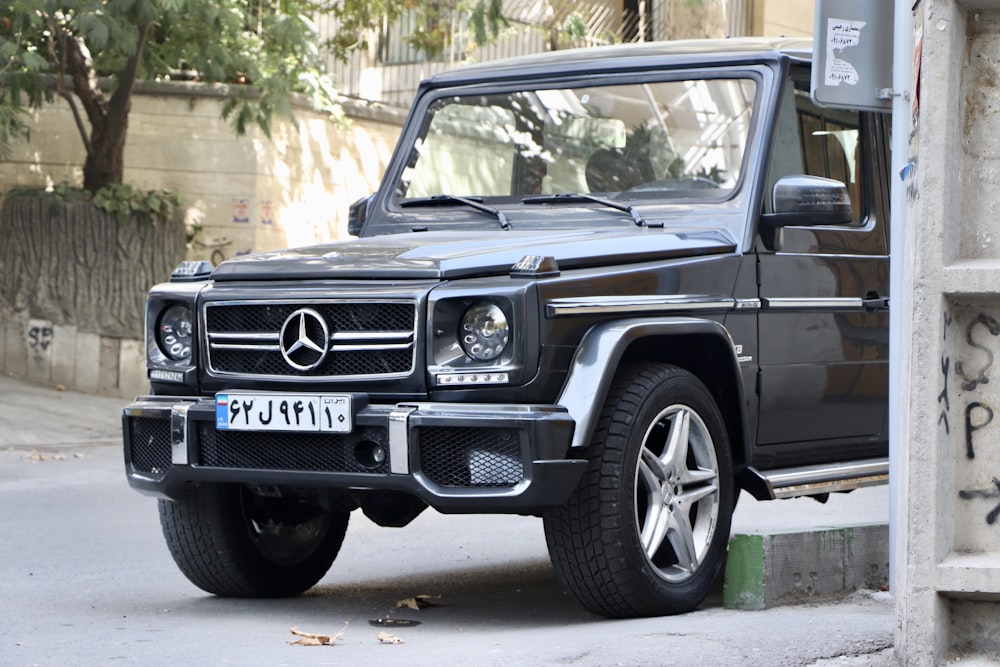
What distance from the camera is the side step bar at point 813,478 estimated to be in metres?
6.02

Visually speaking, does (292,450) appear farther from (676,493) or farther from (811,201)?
(811,201)

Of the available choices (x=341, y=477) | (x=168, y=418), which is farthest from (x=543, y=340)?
(x=168, y=418)

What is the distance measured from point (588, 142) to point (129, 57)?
916 cm

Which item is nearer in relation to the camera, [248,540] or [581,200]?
[248,540]

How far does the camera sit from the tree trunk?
15.8m

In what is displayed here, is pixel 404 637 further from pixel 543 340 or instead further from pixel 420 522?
pixel 420 522

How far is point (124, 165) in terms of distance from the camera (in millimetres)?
16828

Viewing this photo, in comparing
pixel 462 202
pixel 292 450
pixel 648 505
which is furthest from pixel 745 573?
pixel 462 202

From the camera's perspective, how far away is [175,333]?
19.0ft

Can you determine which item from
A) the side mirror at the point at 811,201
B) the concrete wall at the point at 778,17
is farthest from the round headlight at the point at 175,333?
the concrete wall at the point at 778,17

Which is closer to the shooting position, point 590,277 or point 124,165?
point 590,277

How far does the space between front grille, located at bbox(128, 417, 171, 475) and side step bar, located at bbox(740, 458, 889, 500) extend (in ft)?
7.01

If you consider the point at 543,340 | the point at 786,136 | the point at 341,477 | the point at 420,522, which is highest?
the point at 786,136

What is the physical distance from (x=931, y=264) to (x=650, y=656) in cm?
137
